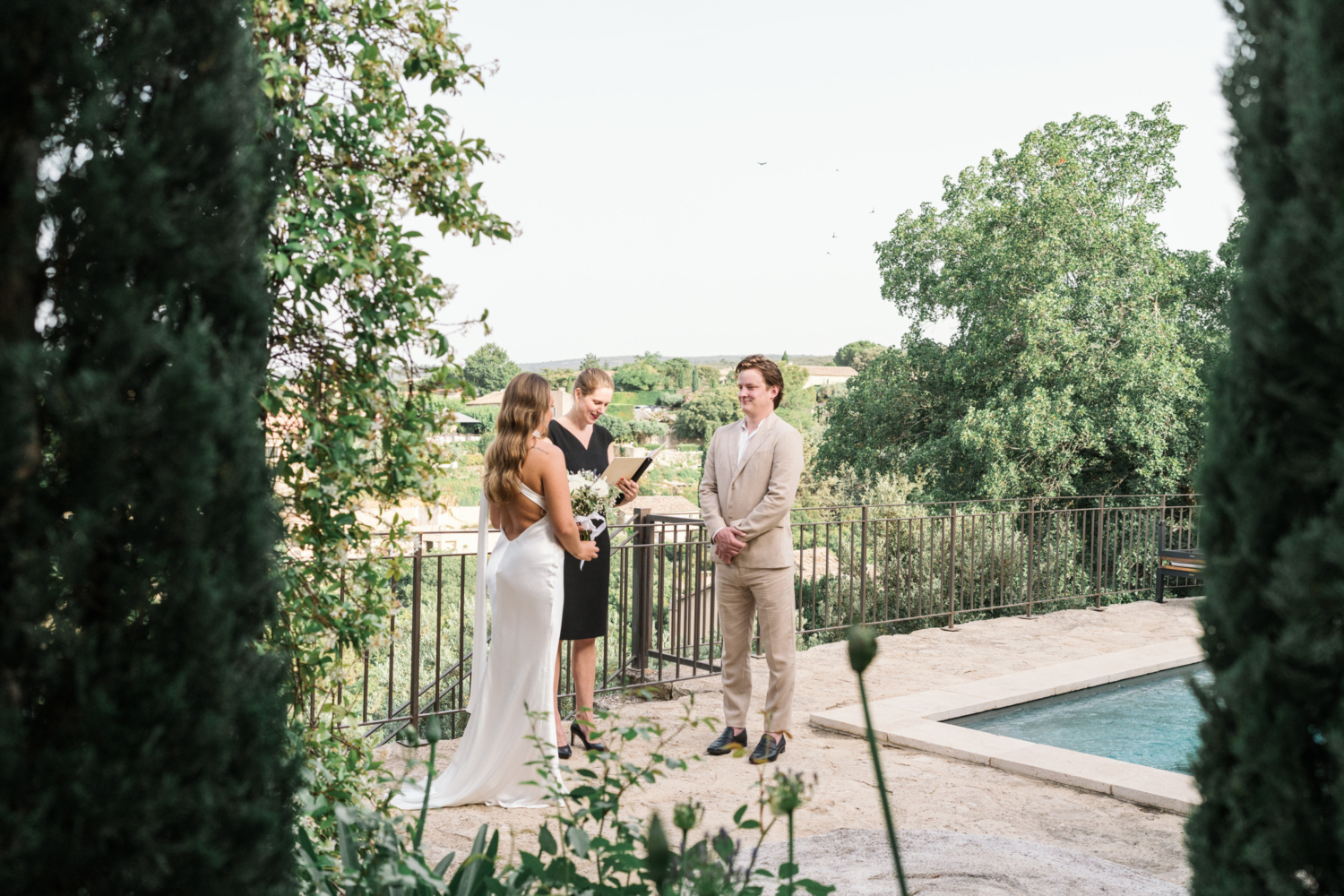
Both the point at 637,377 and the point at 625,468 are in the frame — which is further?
the point at 637,377

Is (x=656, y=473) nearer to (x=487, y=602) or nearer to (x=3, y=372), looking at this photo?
(x=487, y=602)

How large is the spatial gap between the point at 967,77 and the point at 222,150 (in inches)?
1524

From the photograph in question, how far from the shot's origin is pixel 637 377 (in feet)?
259

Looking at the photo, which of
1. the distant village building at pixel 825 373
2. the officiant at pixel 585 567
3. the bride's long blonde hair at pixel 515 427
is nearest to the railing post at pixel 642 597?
the officiant at pixel 585 567

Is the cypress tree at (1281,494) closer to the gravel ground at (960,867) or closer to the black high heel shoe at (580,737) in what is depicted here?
the gravel ground at (960,867)

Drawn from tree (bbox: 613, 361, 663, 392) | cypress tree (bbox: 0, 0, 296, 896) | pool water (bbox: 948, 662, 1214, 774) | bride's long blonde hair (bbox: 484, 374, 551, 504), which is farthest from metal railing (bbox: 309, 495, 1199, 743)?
tree (bbox: 613, 361, 663, 392)

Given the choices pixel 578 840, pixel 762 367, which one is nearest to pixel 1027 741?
pixel 762 367

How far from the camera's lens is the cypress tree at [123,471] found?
1.18 meters

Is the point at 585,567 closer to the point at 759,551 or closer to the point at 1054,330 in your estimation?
the point at 759,551

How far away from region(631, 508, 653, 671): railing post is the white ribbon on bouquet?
191 centimetres

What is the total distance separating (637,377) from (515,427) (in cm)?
7509

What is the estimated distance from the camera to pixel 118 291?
122 cm

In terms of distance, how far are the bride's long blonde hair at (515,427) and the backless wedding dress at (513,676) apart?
10 centimetres

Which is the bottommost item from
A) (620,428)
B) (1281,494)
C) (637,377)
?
(1281,494)
